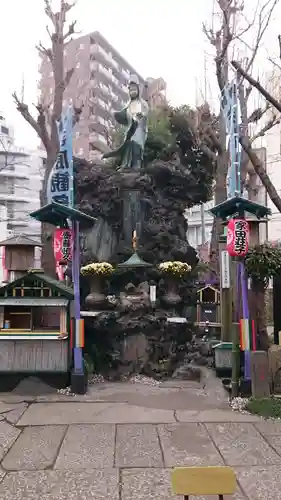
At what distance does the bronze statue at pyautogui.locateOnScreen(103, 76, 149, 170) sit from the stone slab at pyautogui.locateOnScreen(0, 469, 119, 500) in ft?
36.1

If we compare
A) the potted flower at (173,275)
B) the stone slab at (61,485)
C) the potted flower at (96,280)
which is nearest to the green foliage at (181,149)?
the potted flower at (173,275)

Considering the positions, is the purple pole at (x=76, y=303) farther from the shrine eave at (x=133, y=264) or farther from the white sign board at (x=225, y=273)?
the white sign board at (x=225, y=273)

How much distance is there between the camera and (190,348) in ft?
39.5

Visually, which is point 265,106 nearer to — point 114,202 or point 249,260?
point 114,202

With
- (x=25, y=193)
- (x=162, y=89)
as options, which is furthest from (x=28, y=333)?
(x=25, y=193)

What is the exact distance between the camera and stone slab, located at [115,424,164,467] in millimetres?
5684

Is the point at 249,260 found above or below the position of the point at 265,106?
below

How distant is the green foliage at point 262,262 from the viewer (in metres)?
9.01

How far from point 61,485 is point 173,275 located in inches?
298

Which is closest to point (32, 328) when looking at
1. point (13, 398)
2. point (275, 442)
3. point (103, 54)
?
point (13, 398)

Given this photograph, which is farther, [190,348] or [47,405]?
[190,348]

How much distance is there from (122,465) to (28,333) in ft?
14.8

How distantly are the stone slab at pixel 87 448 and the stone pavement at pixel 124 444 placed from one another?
0.01 metres

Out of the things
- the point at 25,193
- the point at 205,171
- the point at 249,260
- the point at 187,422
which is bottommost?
the point at 187,422
